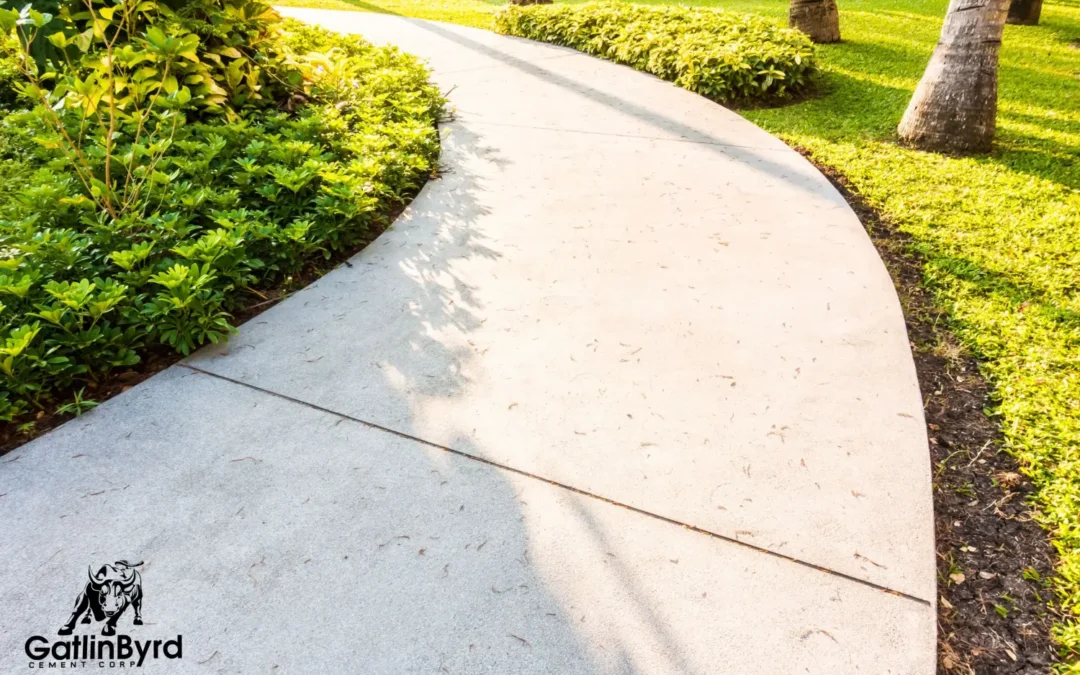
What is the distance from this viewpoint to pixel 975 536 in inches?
89.5

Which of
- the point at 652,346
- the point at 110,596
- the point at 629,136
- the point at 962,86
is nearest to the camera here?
the point at 110,596

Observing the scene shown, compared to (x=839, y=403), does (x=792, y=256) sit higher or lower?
higher

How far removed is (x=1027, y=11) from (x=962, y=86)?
5896 millimetres

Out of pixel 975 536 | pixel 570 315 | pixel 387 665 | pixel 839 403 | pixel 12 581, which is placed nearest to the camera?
pixel 387 665

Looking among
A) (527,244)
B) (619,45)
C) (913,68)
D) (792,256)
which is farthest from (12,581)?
(913,68)

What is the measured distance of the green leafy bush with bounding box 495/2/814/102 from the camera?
6527mm

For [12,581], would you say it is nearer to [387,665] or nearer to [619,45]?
[387,665]

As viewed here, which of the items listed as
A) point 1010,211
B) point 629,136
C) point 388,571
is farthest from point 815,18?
point 388,571

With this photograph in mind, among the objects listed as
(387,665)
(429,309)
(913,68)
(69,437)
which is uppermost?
(913,68)

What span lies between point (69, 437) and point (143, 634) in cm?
111

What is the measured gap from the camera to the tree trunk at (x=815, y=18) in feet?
26.6

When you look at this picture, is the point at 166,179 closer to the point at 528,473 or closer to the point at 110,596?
the point at 110,596

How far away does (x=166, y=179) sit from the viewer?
361 centimetres

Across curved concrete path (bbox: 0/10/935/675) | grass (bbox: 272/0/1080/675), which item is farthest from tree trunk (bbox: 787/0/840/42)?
curved concrete path (bbox: 0/10/935/675)
